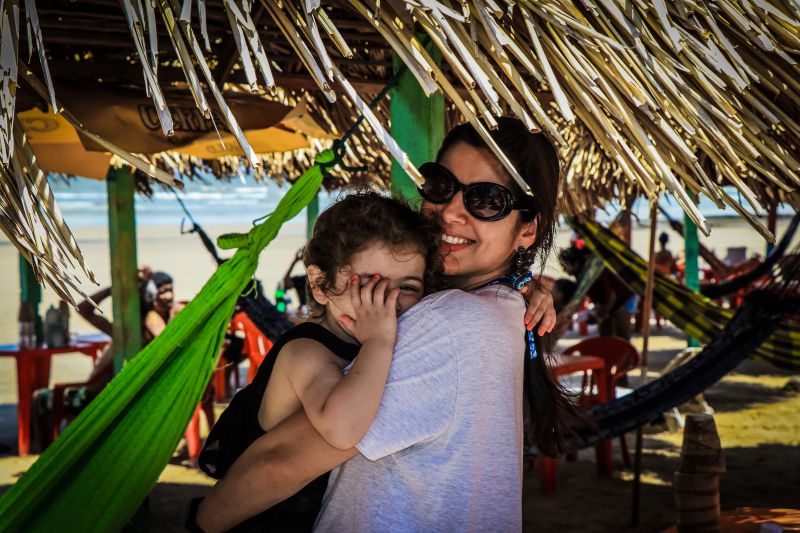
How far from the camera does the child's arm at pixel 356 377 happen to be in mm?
998

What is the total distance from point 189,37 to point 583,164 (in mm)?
4481

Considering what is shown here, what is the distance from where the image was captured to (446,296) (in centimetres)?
108

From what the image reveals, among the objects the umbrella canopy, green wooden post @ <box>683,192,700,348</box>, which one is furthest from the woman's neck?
green wooden post @ <box>683,192,700,348</box>

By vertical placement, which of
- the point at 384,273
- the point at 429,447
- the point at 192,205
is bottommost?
the point at 429,447

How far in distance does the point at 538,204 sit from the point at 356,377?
50cm

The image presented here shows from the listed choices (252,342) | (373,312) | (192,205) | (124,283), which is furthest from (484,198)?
(192,205)

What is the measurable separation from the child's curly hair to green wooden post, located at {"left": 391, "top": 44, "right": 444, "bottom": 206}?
491 mm

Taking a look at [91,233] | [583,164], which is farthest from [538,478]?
[91,233]

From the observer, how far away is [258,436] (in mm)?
1167

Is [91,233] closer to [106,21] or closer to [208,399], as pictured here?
[208,399]

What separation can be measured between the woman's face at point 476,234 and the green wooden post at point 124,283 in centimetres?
277

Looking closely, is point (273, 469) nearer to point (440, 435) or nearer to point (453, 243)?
point (440, 435)

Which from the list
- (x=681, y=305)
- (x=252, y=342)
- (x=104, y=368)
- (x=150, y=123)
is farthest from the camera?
Result: (x=252, y=342)

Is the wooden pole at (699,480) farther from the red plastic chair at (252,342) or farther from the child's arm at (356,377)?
the red plastic chair at (252,342)
